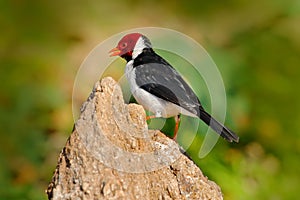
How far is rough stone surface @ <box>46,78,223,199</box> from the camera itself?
330 cm

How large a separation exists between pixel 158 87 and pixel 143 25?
3.11 meters

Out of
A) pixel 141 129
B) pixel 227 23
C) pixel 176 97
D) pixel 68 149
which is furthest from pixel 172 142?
pixel 227 23

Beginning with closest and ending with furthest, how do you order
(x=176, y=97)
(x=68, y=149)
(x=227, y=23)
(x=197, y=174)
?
(x=68, y=149), (x=197, y=174), (x=176, y=97), (x=227, y=23)

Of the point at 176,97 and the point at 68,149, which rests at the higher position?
the point at 176,97

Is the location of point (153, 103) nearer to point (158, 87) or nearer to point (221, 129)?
point (158, 87)

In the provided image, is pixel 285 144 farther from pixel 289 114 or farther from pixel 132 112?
pixel 132 112

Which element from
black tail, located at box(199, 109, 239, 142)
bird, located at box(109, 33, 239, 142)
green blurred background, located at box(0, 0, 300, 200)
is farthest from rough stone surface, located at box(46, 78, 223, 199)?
green blurred background, located at box(0, 0, 300, 200)

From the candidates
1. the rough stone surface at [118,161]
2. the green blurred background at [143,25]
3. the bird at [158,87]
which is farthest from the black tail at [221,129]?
the green blurred background at [143,25]

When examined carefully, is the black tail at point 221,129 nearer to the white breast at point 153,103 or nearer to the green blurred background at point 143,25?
the white breast at point 153,103

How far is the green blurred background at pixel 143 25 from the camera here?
23.2 ft

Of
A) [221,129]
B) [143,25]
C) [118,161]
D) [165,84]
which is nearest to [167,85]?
[165,84]

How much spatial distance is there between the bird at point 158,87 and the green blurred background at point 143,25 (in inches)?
89.8

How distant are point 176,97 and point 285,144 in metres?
3.15

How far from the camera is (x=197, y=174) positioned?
143 inches
